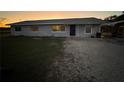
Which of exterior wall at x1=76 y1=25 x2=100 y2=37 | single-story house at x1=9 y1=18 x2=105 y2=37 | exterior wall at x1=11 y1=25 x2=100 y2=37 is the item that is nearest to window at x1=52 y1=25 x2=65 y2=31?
single-story house at x1=9 y1=18 x2=105 y2=37

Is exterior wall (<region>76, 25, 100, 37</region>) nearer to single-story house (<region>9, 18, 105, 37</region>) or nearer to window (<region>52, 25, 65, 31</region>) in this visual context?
single-story house (<region>9, 18, 105, 37</region>)

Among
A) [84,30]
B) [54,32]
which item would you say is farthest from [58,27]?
[84,30]

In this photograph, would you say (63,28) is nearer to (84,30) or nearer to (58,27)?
(58,27)

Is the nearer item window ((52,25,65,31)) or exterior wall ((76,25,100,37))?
exterior wall ((76,25,100,37))

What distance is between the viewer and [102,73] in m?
3.71

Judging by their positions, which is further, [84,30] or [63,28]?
[63,28]

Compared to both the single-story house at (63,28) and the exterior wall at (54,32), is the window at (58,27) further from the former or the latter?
the exterior wall at (54,32)

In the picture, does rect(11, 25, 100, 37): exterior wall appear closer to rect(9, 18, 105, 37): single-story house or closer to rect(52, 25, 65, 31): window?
rect(9, 18, 105, 37): single-story house

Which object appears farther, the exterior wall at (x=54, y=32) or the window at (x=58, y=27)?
the window at (x=58, y=27)

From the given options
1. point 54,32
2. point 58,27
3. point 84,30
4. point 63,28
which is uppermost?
point 58,27

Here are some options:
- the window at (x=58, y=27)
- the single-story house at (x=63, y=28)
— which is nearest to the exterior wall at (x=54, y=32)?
the single-story house at (x=63, y=28)

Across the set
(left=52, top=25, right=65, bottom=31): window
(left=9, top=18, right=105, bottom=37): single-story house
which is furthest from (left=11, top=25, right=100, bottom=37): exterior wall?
(left=52, top=25, right=65, bottom=31): window
